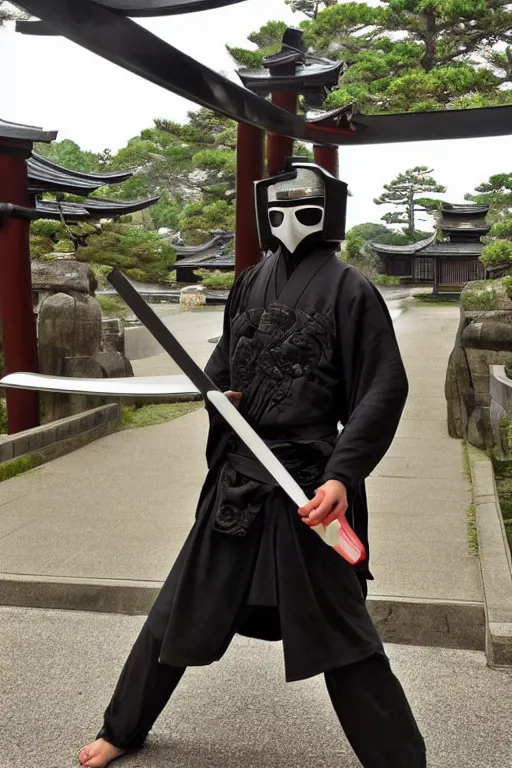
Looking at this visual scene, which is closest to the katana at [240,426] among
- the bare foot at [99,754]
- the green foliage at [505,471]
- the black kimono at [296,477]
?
the black kimono at [296,477]

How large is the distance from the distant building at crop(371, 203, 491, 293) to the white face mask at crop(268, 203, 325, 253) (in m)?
21.9

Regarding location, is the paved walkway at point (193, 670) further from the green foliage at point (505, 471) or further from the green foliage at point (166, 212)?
the green foliage at point (166, 212)

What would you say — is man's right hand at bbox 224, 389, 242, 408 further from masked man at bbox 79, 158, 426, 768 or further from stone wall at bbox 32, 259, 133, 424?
stone wall at bbox 32, 259, 133, 424

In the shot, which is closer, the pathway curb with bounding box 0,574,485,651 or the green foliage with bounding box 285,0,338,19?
the pathway curb with bounding box 0,574,485,651

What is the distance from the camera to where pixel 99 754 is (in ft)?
7.47

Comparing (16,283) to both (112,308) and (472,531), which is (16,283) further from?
(112,308)

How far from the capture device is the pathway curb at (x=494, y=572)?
297 cm

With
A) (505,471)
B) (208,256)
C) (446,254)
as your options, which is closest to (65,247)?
(505,471)

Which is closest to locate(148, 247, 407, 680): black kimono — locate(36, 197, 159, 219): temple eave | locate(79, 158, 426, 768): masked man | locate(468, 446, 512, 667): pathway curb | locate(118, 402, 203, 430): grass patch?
locate(79, 158, 426, 768): masked man

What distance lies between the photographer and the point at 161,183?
850 inches

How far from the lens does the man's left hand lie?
1874 millimetres

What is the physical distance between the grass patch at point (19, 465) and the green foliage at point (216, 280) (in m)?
12.0

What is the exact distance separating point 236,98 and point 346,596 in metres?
3.78

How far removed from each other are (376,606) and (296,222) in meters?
1.82
